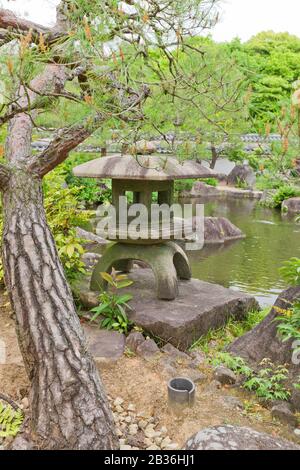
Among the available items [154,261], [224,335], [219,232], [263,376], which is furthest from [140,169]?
[219,232]

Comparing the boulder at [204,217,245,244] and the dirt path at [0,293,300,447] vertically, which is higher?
the boulder at [204,217,245,244]

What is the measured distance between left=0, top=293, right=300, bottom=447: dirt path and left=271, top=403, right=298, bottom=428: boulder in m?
0.05

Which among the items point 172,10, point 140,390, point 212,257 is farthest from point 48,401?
point 212,257

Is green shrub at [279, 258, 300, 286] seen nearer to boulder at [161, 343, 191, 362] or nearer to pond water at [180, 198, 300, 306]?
boulder at [161, 343, 191, 362]

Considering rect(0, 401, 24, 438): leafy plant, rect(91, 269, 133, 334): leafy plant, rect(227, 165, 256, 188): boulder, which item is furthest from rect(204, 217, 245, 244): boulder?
rect(227, 165, 256, 188): boulder

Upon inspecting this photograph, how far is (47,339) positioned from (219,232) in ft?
25.2

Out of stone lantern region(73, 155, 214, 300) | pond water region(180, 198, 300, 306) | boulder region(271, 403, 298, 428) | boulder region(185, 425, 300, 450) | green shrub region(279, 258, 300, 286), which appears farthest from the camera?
pond water region(180, 198, 300, 306)

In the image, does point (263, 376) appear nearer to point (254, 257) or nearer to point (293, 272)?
point (293, 272)

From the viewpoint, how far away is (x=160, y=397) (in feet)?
9.19

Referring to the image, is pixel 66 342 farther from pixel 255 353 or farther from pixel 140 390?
pixel 255 353

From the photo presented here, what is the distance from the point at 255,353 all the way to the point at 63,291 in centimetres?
166

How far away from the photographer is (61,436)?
2168 millimetres

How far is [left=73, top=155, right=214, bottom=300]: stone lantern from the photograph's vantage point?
13.1ft
